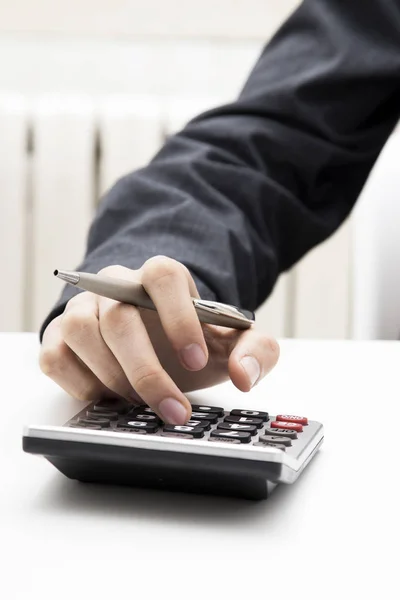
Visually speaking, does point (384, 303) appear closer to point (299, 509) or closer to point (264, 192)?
point (264, 192)

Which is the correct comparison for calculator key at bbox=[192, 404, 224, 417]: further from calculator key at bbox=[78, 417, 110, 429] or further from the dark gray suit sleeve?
the dark gray suit sleeve

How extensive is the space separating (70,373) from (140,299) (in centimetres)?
6

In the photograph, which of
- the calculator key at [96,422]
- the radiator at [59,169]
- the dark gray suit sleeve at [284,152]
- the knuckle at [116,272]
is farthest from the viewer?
the radiator at [59,169]

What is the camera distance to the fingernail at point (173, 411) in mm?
349

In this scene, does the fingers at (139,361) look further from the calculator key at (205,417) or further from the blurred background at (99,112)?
the blurred background at (99,112)

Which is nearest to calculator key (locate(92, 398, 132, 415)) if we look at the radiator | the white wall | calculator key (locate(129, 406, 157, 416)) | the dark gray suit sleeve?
calculator key (locate(129, 406, 157, 416))

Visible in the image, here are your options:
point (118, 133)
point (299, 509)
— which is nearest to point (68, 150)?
point (118, 133)

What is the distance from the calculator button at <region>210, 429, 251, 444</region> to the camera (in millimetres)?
319

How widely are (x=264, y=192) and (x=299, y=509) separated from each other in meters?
0.48

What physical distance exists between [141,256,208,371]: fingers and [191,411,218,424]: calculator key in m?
0.04

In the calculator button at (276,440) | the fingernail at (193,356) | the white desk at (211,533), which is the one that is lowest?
the white desk at (211,533)

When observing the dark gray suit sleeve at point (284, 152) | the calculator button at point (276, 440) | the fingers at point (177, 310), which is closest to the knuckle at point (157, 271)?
the fingers at point (177, 310)

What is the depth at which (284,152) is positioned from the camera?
0.77 meters

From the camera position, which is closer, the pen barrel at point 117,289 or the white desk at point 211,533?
the white desk at point 211,533
